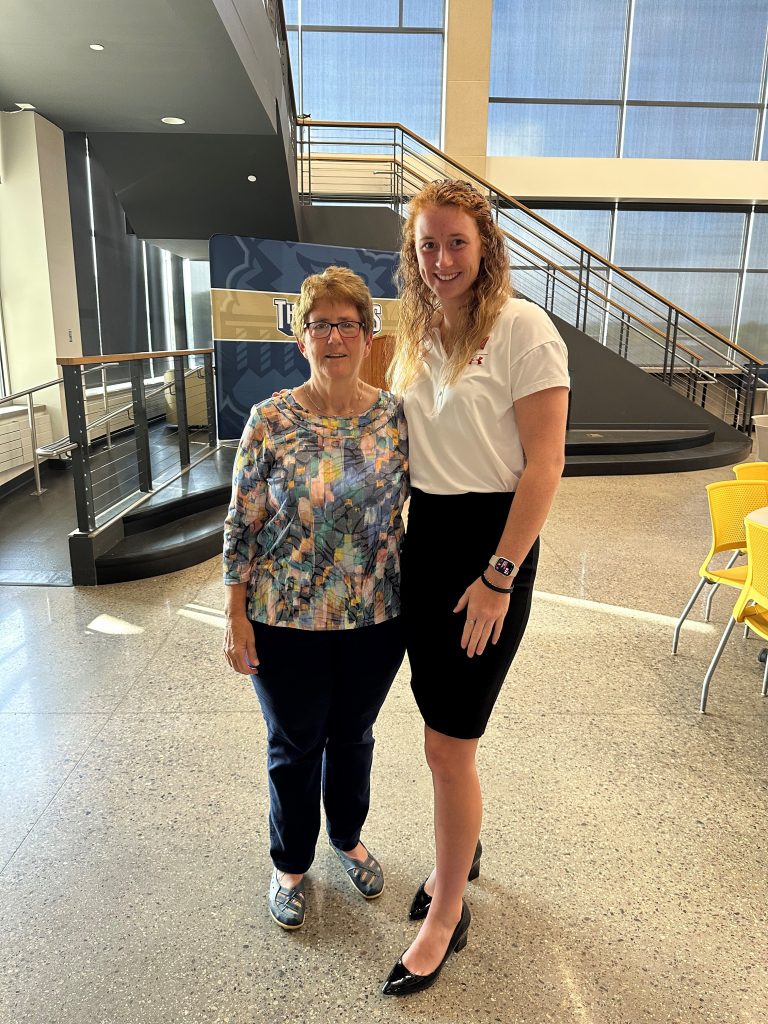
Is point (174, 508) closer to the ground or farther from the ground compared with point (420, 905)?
farther from the ground

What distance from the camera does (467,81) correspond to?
33.0ft

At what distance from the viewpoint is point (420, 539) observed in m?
1.44

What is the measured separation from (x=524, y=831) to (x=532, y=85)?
11.2 metres

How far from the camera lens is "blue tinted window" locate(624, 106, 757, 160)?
10.3 meters

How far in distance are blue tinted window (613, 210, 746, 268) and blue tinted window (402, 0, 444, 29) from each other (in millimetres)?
3917

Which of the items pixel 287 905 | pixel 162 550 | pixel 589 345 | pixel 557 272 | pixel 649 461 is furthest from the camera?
pixel 557 272

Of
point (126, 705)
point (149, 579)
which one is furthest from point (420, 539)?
point (149, 579)

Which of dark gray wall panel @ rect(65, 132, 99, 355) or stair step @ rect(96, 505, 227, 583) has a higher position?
dark gray wall panel @ rect(65, 132, 99, 355)

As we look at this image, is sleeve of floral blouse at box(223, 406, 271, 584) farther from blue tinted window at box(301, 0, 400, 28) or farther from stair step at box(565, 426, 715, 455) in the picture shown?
blue tinted window at box(301, 0, 400, 28)

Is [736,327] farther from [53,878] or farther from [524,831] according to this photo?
[53,878]

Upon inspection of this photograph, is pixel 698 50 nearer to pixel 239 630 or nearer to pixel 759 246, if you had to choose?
pixel 759 246

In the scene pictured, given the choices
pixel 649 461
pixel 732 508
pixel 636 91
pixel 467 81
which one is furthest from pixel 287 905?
pixel 636 91

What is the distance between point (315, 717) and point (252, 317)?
4.76 metres

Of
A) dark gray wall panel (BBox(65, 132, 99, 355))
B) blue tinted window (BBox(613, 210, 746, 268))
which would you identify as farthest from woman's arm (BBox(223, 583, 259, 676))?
blue tinted window (BBox(613, 210, 746, 268))
